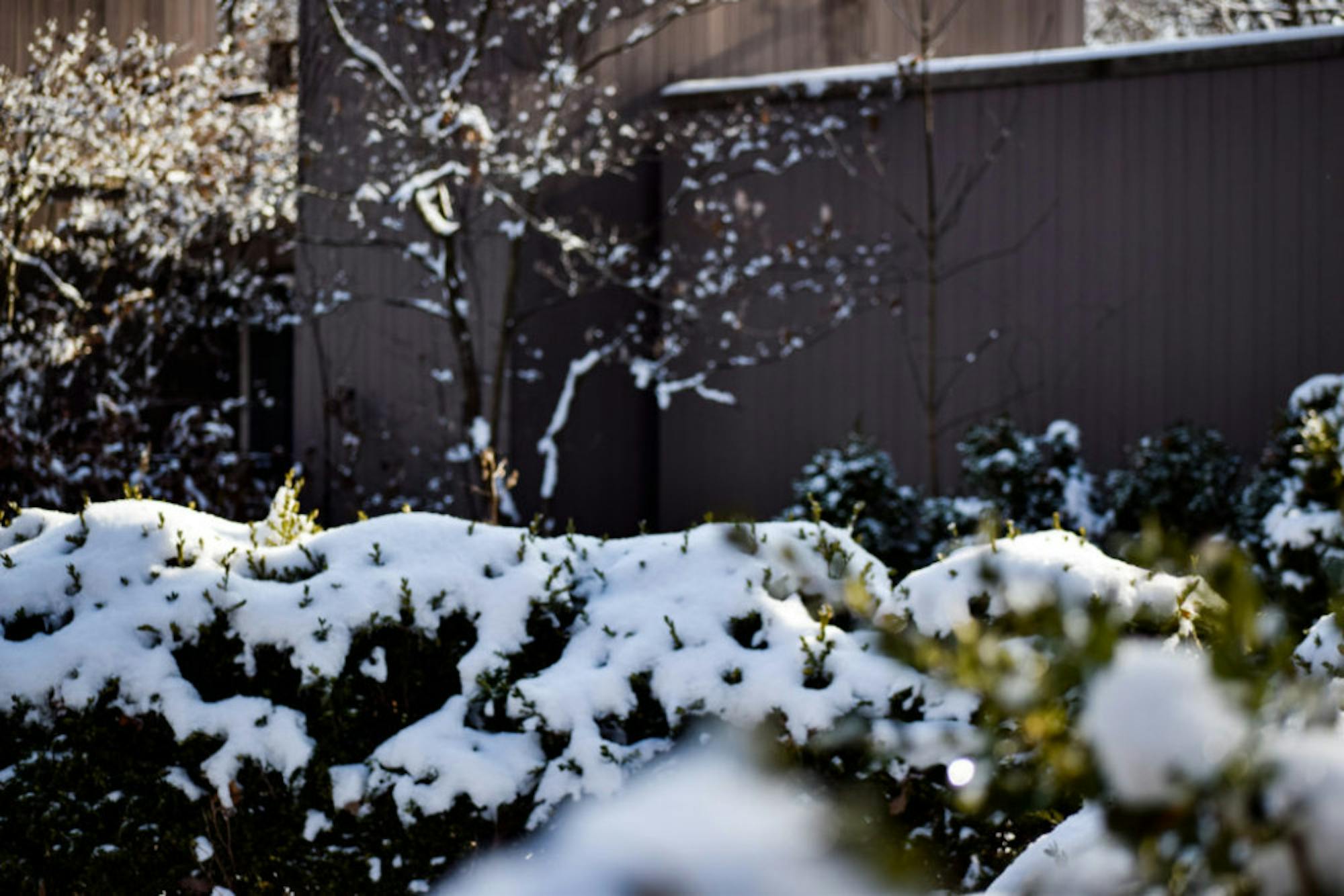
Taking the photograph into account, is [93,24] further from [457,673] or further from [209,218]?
[457,673]

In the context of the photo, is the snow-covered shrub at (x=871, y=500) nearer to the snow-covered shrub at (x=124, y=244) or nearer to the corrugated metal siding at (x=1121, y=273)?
the corrugated metal siding at (x=1121, y=273)

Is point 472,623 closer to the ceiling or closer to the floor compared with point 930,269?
closer to the floor

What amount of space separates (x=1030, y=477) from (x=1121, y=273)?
1755mm

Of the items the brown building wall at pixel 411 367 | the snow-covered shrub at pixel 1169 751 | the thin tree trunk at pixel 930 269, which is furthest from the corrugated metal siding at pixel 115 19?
the snow-covered shrub at pixel 1169 751

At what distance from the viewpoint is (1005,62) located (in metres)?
9.16

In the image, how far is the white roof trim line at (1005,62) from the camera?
847 cm

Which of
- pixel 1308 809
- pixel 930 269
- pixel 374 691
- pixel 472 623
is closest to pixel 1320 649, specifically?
pixel 472 623

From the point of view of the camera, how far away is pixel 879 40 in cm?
1218

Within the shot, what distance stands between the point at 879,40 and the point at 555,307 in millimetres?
4376

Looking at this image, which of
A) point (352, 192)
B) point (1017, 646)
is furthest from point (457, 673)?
point (352, 192)

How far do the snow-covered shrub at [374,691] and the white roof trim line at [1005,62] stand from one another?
678cm

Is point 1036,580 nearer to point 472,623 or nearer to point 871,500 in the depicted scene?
point 472,623

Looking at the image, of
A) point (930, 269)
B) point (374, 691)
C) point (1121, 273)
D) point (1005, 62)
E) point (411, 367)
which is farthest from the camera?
point (411, 367)

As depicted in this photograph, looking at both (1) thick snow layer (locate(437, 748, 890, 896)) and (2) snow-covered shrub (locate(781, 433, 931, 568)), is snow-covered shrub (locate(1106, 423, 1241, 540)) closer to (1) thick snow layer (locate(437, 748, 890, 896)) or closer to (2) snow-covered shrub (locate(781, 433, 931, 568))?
(2) snow-covered shrub (locate(781, 433, 931, 568))
